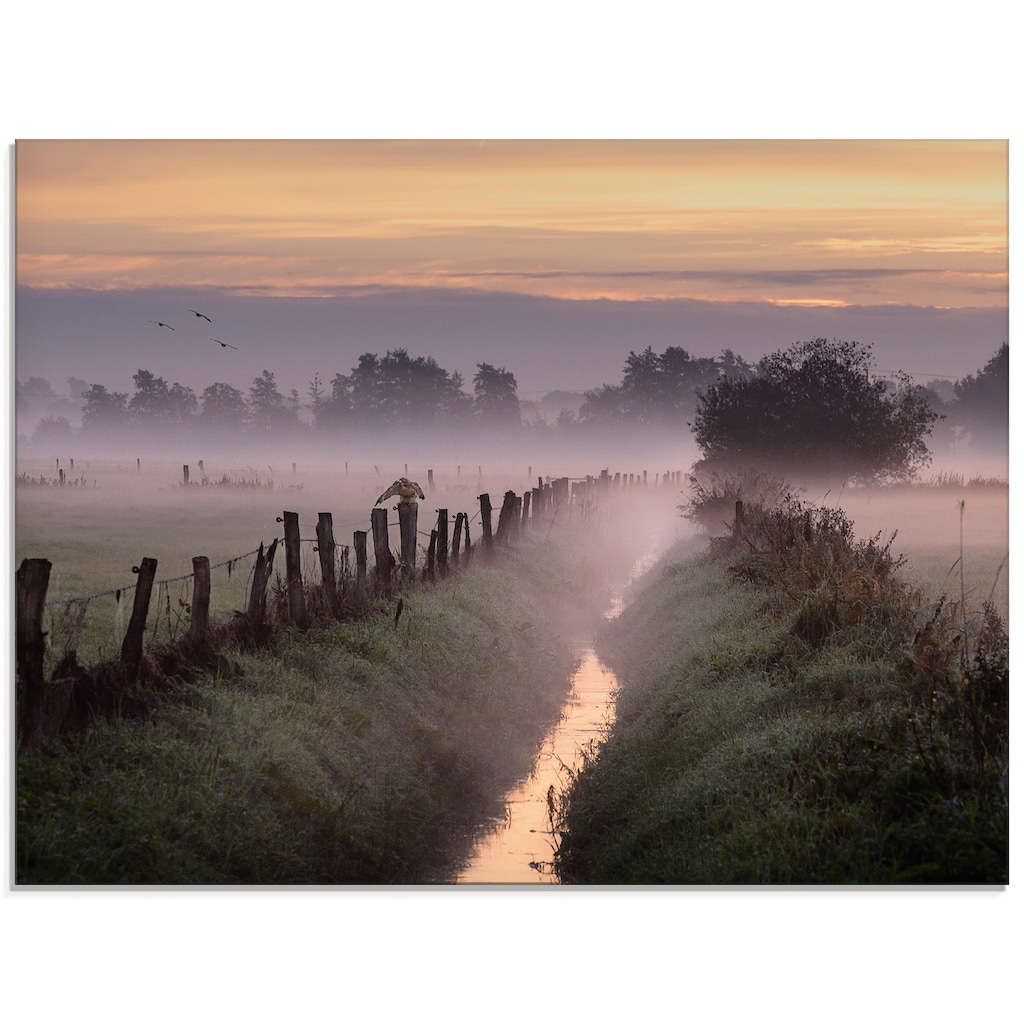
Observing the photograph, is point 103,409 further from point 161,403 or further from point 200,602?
point 200,602

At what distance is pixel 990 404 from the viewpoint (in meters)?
7.52

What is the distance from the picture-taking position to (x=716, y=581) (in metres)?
12.5

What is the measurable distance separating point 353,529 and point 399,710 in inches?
81.6

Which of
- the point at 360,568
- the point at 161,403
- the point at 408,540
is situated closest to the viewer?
the point at 161,403

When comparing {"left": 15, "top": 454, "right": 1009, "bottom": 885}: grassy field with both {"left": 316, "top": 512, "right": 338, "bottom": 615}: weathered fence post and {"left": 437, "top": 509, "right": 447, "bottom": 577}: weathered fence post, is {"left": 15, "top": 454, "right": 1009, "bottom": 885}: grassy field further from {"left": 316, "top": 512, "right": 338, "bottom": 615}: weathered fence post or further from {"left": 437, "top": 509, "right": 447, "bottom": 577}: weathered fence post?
{"left": 437, "top": 509, "right": 447, "bottom": 577}: weathered fence post

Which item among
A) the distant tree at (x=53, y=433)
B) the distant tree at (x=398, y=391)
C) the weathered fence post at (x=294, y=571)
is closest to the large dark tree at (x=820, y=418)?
the distant tree at (x=398, y=391)

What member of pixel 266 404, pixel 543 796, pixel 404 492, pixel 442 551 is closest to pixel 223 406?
pixel 266 404

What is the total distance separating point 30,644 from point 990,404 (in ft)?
20.6

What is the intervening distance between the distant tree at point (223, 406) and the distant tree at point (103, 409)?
0.54 metres

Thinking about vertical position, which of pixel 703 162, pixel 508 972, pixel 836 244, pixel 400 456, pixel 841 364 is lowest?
pixel 508 972

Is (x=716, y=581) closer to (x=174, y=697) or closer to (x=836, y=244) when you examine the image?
(x=836, y=244)

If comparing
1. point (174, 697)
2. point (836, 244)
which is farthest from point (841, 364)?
point (174, 697)

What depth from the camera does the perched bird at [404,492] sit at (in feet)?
31.5
